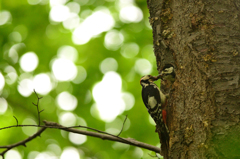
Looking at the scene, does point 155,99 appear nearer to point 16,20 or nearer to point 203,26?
point 203,26

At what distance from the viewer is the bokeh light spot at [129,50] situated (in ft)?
24.3

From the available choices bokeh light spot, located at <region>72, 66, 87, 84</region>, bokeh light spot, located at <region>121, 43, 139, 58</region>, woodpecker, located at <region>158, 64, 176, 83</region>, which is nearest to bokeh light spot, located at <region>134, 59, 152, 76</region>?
bokeh light spot, located at <region>121, 43, 139, 58</region>

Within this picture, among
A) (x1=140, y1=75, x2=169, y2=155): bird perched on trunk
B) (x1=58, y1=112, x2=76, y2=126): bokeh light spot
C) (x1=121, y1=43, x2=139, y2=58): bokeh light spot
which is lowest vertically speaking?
(x1=58, y1=112, x2=76, y2=126): bokeh light spot

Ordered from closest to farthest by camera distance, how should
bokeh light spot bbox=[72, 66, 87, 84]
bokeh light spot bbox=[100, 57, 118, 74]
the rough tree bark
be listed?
1. the rough tree bark
2. bokeh light spot bbox=[100, 57, 118, 74]
3. bokeh light spot bbox=[72, 66, 87, 84]

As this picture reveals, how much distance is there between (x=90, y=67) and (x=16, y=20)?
8.56ft

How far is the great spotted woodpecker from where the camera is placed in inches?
128

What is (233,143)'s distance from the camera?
223 centimetres

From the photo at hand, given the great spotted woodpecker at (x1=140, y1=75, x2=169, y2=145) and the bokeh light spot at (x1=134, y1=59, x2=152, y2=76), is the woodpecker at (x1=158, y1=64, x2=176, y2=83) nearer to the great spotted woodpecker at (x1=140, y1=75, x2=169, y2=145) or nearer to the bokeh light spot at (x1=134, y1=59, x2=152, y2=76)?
the great spotted woodpecker at (x1=140, y1=75, x2=169, y2=145)

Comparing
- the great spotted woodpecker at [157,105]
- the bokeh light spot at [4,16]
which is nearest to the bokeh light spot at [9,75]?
the bokeh light spot at [4,16]

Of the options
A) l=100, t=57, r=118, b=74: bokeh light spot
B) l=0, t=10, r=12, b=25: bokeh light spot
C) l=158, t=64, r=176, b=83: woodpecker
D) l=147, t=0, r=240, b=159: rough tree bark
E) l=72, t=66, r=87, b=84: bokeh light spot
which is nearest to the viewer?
l=147, t=0, r=240, b=159: rough tree bark

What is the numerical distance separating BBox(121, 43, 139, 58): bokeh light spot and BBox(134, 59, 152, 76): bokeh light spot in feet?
0.88

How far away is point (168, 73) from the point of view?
10.8 ft

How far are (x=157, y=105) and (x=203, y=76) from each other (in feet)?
3.96

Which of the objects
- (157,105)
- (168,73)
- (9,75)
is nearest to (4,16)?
(9,75)
